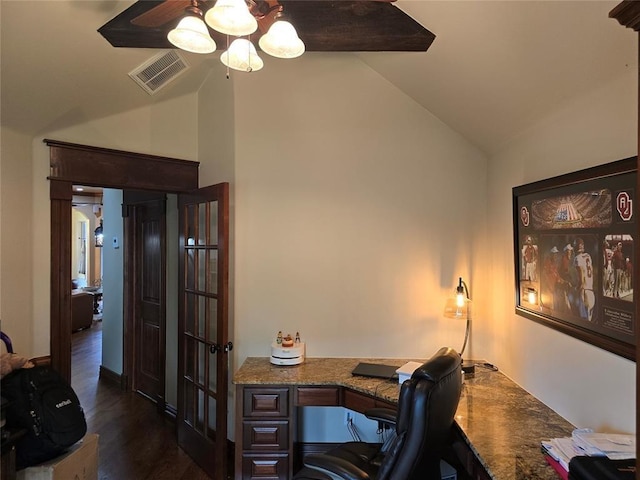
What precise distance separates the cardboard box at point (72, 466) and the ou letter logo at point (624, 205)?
293cm

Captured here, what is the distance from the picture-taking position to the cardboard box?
6.50 ft

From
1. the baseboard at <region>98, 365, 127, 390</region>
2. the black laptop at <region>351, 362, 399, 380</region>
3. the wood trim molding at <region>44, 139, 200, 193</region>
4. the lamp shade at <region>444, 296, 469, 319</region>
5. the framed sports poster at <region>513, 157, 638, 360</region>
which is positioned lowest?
the baseboard at <region>98, 365, 127, 390</region>

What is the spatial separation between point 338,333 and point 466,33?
2082 millimetres

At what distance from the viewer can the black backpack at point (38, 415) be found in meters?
1.96

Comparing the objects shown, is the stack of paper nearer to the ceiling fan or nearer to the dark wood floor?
the ceiling fan

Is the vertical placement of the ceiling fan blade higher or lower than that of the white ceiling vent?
lower

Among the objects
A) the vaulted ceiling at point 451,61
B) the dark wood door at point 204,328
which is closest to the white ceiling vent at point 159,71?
the vaulted ceiling at point 451,61

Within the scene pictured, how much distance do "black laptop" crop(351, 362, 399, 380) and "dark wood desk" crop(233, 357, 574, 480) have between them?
0.05 metres

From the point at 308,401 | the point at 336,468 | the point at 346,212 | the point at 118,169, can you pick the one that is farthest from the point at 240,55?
the point at 308,401

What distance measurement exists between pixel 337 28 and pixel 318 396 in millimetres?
2152

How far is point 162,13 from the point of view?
152 cm

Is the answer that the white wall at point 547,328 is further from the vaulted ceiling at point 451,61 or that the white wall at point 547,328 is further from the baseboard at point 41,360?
the baseboard at point 41,360

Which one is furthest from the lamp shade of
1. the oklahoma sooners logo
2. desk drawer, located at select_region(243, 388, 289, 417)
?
desk drawer, located at select_region(243, 388, 289, 417)

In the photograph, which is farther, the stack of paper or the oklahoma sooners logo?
the oklahoma sooners logo
